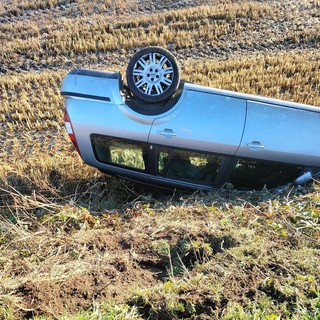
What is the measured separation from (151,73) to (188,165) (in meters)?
1.32

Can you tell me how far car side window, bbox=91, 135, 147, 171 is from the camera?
5.82 meters

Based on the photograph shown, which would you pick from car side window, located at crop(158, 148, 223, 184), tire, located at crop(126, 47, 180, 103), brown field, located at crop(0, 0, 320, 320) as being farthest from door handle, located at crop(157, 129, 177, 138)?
brown field, located at crop(0, 0, 320, 320)

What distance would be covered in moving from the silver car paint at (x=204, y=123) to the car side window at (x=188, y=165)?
140 mm

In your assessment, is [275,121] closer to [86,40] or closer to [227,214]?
[227,214]

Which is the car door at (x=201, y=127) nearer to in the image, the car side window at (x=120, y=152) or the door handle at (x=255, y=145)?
the door handle at (x=255, y=145)

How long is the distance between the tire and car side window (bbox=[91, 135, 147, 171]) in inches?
25.0

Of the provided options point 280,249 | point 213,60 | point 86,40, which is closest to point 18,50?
point 86,40

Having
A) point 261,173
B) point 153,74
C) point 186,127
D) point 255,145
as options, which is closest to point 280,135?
point 255,145

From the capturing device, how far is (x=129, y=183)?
651 centimetres

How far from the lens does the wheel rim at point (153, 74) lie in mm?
5766

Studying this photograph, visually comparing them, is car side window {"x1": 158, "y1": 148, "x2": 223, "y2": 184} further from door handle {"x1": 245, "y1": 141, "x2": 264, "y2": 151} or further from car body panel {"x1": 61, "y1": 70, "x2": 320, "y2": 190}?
door handle {"x1": 245, "y1": 141, "x2": 264, "y2": 151}

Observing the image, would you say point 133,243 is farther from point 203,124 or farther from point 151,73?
point 151,73

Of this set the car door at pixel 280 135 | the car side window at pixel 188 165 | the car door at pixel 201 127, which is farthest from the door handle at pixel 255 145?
the car side window at pixel 188 165

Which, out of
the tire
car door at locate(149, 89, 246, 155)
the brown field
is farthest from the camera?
the tire
